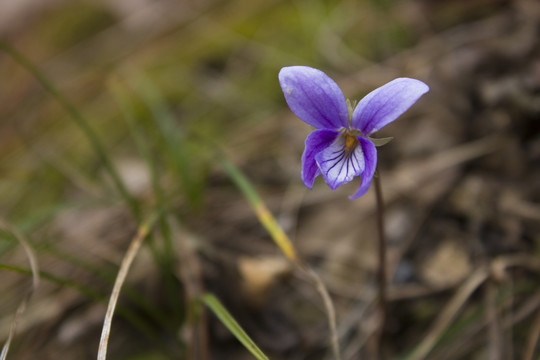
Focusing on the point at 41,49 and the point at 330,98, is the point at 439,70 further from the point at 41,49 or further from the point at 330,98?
the point at 41,49

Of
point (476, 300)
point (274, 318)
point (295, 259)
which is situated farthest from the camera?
point (274, 318)

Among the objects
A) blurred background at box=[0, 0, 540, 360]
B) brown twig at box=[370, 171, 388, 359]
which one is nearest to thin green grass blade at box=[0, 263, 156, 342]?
blurred background at box=[0, 0, 540, 360]

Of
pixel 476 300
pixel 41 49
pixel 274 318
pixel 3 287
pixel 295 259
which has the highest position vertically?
pixel 41 49

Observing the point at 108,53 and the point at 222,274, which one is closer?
the point at 222,274

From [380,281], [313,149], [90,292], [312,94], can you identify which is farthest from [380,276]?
[90,292]

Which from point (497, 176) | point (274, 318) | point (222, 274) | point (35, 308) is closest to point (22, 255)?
point (35, 308)

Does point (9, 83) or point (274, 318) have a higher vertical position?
point (9, 83)

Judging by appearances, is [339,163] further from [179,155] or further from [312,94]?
[179,155]
